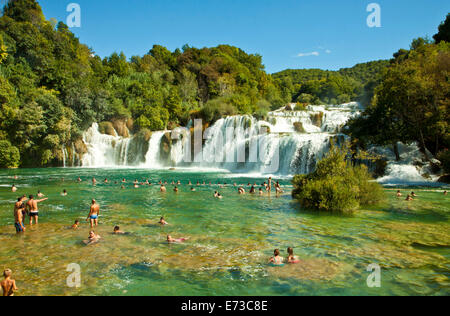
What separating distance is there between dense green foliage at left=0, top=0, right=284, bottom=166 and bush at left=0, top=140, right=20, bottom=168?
44.1 inches

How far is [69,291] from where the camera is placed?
6648 millimetres

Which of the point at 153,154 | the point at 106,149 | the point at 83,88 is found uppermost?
the point at 83,88

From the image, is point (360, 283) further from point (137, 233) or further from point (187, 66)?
point (187, 66)

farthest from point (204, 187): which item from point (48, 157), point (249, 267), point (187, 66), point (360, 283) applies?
point (187, 66)

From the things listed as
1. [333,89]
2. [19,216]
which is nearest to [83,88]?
[19,216]

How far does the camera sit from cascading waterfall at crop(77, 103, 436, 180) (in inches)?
1222

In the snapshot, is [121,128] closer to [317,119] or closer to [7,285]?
[317,119]

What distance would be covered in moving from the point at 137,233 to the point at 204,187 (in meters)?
12.3

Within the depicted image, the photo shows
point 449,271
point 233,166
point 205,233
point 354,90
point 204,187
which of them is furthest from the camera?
point 354,90

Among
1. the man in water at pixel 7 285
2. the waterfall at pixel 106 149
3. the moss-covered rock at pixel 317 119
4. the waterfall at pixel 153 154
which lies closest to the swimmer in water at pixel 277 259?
the man in water at pixel 7 285

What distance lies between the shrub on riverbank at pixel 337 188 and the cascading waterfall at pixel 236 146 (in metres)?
12.6

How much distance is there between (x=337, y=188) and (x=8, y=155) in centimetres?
3928

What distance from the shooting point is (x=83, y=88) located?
45625mm

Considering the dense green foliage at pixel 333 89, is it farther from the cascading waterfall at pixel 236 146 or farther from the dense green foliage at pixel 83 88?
the cascading waterfall at pixel 236 146
